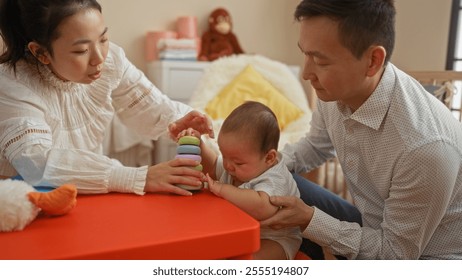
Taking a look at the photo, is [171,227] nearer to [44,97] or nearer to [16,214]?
[16,214]

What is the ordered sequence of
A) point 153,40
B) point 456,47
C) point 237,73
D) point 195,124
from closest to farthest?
1. point 195,124
2. point 456,47
3. point 237,73
4. point 153,40

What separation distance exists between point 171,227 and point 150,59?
103 inches

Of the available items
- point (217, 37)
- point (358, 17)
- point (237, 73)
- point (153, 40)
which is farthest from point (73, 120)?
point (217, 37)

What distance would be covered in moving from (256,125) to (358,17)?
0.97ft

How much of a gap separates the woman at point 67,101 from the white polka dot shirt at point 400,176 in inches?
13.4

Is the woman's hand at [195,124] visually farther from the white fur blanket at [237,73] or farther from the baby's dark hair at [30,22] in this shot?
the white fur blanket at [237,73]

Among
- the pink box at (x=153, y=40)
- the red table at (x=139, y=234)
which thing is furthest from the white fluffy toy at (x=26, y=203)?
the pink box at (x=153, y=40)

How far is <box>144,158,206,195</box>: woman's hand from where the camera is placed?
793mm

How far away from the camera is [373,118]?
35.0 inches

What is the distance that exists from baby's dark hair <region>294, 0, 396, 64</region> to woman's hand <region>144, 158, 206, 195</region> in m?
0.38

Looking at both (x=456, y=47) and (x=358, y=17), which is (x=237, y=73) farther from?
(x=358, y=17)

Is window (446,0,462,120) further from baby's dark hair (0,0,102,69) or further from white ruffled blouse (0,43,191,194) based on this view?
baby's dark hair (0,0,102,69)

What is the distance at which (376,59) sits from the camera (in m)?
0.86

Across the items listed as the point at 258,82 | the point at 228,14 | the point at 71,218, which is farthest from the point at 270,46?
the point at 71,218
